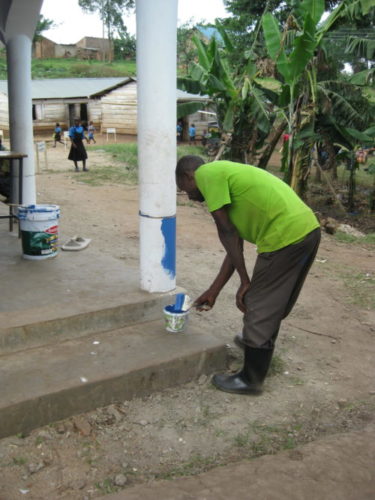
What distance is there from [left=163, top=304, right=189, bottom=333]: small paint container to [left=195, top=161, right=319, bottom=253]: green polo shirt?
0.87 metres

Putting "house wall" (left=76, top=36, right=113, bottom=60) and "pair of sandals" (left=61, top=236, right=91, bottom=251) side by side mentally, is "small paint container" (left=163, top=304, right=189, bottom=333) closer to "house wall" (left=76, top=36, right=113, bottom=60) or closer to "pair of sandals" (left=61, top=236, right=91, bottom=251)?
"pair of sandals" (left=61, top=236, right=91, bottom=251)

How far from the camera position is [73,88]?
29.6 meters

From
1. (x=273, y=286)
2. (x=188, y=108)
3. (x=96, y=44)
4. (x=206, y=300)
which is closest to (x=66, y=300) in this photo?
(x=206, y=300)

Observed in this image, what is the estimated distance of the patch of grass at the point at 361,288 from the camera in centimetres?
555

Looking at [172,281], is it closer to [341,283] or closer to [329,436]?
[329,436]

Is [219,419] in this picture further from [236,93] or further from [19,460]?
[236,93]

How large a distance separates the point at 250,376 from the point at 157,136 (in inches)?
72.2

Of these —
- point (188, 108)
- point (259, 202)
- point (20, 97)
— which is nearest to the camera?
point (259, 202)

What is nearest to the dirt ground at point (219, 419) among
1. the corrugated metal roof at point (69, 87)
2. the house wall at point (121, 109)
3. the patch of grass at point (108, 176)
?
the patch of grass at point (108, 176)

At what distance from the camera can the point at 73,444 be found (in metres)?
2.88

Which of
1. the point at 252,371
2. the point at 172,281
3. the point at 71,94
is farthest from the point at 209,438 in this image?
the point at 71,94

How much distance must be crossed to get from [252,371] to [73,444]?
122cm

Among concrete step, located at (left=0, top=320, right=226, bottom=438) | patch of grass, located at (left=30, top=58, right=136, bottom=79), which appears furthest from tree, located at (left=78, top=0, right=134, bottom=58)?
concrete step, located at (left=0, top=320, right=226, bottom=438)

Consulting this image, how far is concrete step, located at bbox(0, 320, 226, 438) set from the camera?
293 centimetres
